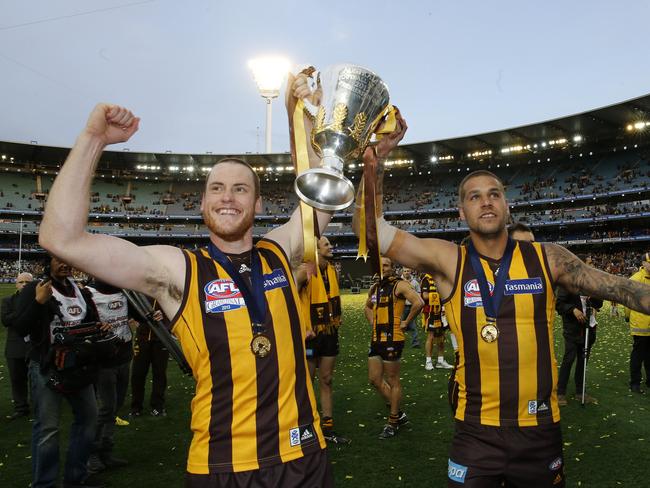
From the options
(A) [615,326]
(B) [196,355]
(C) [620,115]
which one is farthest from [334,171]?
(C) [620,115]

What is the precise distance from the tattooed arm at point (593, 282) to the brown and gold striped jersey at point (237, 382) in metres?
1.65

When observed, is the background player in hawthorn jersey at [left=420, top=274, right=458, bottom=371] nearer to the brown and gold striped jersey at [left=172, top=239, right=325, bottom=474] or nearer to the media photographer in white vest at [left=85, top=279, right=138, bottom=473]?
the media photographer in white vest at [left=85, top=279, right=138, bottom=473]

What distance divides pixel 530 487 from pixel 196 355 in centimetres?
181

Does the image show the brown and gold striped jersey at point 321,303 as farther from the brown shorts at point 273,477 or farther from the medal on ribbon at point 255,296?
the brown shorts at point 273,477

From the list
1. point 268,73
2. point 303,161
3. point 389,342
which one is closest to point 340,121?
point 303,161

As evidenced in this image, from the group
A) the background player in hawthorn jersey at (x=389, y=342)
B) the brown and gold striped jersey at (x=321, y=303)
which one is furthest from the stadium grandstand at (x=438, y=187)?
the brown and gold striped jersey at (x=321, y=303)

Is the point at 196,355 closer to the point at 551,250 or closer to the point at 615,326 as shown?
the point at 551,250

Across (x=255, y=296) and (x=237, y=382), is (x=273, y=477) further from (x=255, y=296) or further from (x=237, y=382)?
(x=255, y=296)

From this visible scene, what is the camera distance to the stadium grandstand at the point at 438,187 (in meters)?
42.5

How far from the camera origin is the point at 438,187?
55.8 m

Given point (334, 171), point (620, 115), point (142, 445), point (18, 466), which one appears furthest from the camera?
point (620, 115)

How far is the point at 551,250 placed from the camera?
2.85m

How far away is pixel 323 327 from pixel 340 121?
4126 mm

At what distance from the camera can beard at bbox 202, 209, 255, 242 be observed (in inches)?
85.1
